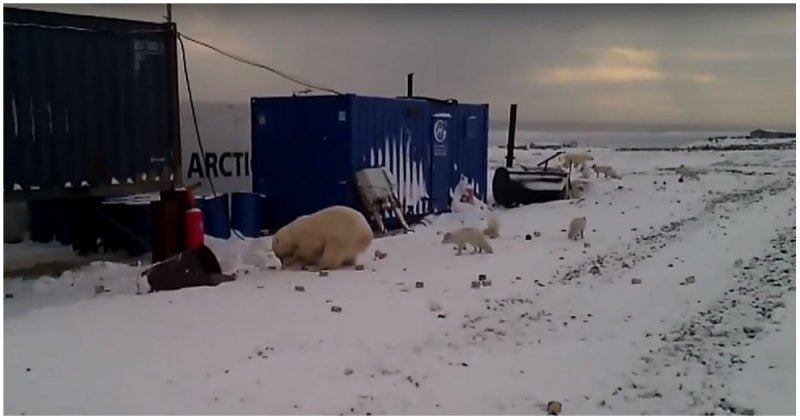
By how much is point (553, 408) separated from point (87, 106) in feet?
13.6

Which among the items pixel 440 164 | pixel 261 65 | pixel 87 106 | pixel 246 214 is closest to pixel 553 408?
pixel 261 65

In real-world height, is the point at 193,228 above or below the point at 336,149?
below

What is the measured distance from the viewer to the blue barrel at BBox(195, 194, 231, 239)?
708 cm

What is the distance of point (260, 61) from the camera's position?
5.50 m

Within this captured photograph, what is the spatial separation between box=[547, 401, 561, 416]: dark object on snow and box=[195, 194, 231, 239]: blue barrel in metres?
4.50

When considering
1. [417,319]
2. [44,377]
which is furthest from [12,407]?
[417,319]

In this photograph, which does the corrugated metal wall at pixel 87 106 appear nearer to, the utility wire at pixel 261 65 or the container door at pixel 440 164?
the utility wire at pixel 261 65

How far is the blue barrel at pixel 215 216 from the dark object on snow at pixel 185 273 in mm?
1832

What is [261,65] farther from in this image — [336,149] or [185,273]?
[336,149]

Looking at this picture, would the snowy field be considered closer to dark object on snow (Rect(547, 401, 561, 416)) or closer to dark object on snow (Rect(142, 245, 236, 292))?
dark object on snow (Rect(547, 401, 561, 416))

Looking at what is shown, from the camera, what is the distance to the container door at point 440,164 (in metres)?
9.40

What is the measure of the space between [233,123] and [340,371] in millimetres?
5908

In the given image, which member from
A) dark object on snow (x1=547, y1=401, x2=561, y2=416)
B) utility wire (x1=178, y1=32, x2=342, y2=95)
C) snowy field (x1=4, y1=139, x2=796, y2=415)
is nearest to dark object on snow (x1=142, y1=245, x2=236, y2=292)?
snowy field (x1=4, y1=139, x2=796, y2=415)

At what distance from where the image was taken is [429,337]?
3.95 metres
